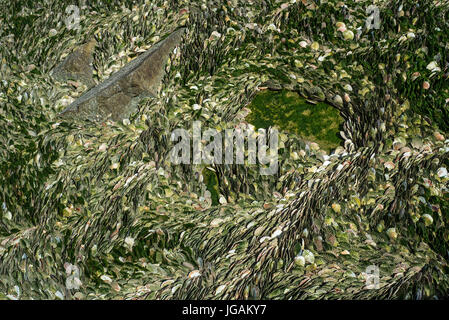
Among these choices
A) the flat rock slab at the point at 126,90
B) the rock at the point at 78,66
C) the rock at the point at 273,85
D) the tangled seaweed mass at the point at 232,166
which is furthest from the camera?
the rock at the point at 78,66

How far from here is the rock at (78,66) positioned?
791 centimetres

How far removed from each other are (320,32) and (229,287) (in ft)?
12.5

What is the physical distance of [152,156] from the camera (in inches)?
237

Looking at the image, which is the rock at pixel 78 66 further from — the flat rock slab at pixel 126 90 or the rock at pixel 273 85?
the rock at pixel 273 85

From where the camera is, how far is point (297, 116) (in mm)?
6047

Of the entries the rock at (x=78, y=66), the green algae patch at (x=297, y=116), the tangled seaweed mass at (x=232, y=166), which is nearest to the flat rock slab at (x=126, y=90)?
the tangled seaweed mass at (x=232, y=166)

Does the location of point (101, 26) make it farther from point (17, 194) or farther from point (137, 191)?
point (137, 191)

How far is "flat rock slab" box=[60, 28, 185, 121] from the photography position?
670 centimetres

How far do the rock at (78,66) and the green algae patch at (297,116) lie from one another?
10.1ft

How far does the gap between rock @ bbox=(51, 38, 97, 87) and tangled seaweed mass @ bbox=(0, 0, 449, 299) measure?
32mm

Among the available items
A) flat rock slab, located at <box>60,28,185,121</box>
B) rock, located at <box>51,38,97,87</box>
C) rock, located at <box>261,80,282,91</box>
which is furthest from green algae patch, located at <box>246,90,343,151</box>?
rock, located at <box>51,38,97,87</box>

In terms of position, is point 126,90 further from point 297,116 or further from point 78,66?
point 297,116

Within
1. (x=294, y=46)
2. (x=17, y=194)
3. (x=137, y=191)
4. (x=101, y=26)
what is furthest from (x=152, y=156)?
(x=101, y=26)

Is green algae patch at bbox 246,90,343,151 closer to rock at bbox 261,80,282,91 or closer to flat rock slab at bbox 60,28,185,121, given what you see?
rock at bbox 261,80,282,91
